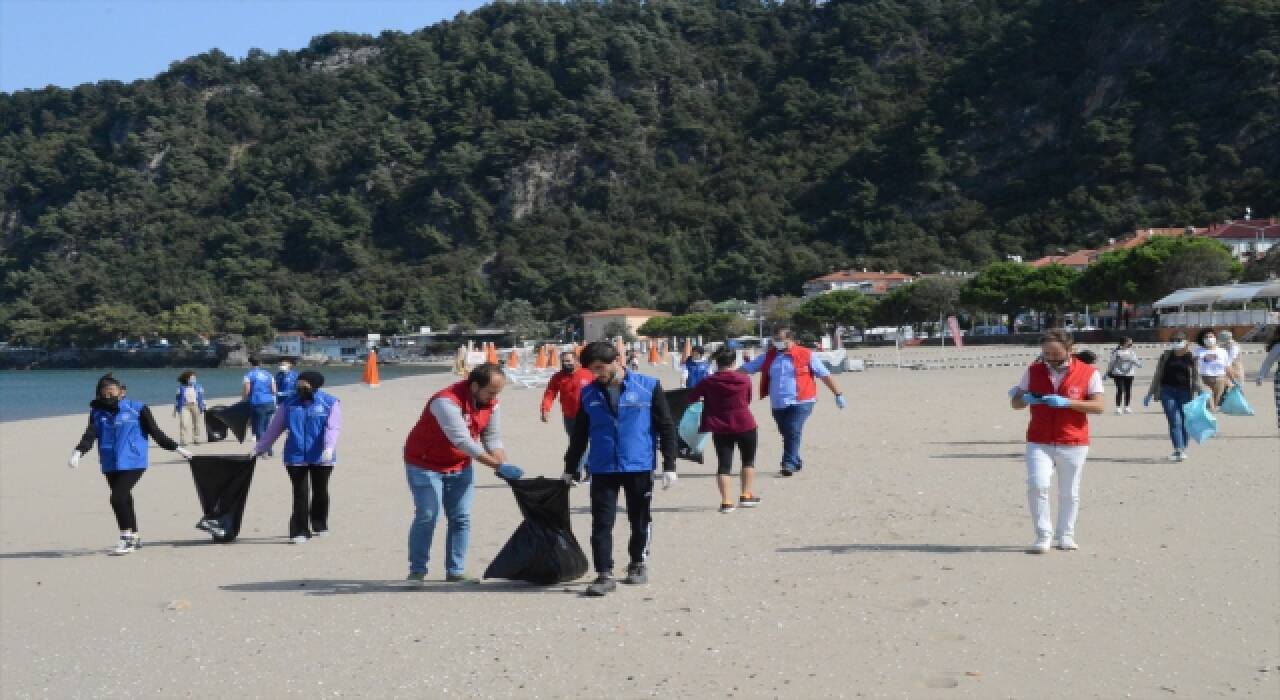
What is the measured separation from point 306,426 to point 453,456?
7.70 ft

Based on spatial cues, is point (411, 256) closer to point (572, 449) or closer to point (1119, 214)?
point (1119, 214)

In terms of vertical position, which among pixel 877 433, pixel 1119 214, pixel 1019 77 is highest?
pixel 1019 77

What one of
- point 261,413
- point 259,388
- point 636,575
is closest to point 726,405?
point 636,575

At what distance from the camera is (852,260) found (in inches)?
5143

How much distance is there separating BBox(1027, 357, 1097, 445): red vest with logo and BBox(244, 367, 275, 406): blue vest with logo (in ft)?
37.4

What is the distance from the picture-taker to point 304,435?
9422 mm

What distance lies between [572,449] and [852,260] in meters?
126

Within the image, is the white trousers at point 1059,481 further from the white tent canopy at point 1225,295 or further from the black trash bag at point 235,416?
the white tent canopy at point 1225,295

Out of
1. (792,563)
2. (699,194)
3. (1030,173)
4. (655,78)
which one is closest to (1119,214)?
(1030,173)

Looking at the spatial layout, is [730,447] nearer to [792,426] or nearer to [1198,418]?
[792,426]

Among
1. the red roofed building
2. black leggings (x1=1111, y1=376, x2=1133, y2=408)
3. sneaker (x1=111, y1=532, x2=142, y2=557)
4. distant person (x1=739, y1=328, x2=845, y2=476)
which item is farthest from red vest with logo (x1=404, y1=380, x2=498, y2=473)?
the red roofed building

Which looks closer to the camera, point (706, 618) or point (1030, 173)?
point (706, 618)

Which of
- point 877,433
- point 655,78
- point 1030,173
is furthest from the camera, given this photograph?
point 655,78

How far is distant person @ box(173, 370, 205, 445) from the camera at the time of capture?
1869 centimetres
